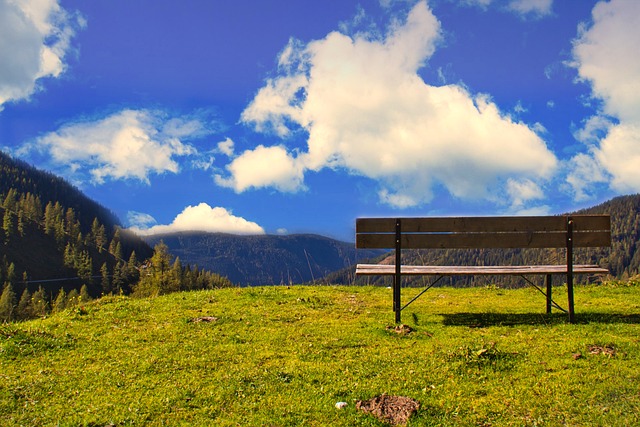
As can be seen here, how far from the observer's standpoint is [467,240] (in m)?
11.3

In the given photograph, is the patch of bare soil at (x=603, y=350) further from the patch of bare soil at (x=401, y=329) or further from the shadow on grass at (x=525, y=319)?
the patch of bare soil at (x=401, y=329)

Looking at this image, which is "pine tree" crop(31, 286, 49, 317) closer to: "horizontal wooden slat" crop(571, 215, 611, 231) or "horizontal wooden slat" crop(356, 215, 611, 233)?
"horizontal wooden slat" crop(356, 215, 611, 233)

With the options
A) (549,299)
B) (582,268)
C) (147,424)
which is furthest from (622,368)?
(147,424)

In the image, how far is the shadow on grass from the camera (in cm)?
1110

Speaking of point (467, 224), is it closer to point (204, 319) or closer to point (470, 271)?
point (470, 271)

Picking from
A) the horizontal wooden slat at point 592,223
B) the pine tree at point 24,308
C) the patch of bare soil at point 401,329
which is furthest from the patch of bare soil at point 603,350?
the pine tree at point 24,308

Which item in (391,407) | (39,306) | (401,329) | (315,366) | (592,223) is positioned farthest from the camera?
(39,306)

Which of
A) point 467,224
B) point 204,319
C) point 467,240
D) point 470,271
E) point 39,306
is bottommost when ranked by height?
point 39,306

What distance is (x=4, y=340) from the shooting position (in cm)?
955

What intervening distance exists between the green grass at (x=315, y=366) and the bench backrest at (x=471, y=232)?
1.97 metres

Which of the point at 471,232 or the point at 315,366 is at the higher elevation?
the point at 471,232

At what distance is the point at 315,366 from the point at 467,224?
5.50 m

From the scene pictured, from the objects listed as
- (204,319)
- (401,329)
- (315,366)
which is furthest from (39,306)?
(315,366)

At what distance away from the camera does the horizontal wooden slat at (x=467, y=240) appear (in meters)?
11.3
